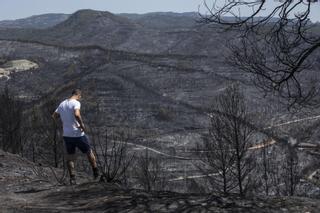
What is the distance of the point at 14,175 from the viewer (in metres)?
10.9

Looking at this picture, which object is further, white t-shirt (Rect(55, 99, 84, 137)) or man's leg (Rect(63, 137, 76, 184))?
man's leg (Rect(63, 137, 76, 184))

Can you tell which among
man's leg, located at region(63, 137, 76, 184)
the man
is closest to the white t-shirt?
the man

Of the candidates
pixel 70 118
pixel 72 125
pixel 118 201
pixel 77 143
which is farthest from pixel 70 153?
pixel 118 201

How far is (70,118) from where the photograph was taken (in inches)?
369

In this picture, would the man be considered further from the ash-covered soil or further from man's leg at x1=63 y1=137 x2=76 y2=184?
the ash-covered soil

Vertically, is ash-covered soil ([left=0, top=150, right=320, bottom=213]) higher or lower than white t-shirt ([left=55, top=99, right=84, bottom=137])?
lower

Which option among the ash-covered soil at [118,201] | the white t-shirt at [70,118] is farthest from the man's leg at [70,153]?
the ash-covered soil at [118,201]

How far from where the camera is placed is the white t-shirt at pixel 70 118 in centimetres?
931

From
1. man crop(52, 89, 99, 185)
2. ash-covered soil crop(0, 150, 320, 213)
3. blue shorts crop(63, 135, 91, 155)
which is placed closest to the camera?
ash-covered soil crop(0, 150, 320, 213)

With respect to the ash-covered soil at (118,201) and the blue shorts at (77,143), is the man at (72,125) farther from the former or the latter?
the ash-covered soil at (118,201)

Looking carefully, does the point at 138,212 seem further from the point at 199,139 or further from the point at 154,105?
the point at 154,105

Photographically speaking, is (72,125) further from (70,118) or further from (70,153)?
(70,153)

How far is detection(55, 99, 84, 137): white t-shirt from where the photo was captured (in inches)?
367

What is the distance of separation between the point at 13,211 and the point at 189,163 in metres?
30.2
